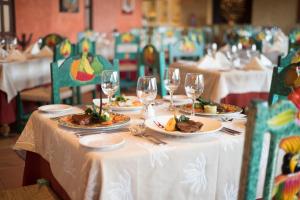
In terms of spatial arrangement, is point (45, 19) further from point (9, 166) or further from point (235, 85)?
point (235, 85)

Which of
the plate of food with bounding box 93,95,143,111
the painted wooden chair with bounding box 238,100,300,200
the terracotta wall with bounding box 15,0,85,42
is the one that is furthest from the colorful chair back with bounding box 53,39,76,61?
the terracotta wall with bounding box 15,0,85,42

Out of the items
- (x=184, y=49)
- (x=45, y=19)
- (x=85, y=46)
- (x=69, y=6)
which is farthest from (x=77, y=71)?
(x=69, y=6)

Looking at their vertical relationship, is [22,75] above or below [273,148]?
below

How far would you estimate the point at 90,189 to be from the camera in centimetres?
118

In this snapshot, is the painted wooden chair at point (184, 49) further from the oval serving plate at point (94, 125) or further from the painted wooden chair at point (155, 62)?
the oval serving plate at point (94, 125)

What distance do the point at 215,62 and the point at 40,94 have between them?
1.59 metres

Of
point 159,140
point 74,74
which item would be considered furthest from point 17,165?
point 159,140

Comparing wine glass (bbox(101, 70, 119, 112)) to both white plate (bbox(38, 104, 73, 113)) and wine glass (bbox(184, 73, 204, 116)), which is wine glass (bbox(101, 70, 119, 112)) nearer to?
white plate (bbox(38, 104, 73, 113))

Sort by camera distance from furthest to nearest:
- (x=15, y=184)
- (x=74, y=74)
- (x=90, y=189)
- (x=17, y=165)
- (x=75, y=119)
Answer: (x=17, y=165), (x=15, y=184), (x=74, y=74), (x=75, y=119), (x=90, y=189)

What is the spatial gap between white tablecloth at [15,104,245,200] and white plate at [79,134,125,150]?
2 cm

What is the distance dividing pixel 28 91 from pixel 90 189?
2764 mm

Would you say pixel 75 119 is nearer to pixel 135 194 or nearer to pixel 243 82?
pixel 135 194

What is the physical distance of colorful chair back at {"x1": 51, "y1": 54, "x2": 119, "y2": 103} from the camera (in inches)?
85.1

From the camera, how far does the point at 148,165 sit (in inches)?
49.0
